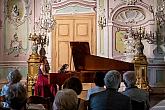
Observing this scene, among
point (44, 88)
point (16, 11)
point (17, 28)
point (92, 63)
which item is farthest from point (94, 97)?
point (16, 11)

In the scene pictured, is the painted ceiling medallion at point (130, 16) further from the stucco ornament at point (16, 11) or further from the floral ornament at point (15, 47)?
the floral ornament at point (15, 47)

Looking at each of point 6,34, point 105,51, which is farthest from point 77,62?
point 6,34

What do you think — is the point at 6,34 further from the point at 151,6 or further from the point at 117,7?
the point at 151,6

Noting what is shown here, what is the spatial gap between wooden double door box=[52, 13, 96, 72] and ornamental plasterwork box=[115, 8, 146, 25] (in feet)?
2.58

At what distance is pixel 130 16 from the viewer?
1141 centimetres

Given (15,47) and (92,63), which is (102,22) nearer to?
(15,47)

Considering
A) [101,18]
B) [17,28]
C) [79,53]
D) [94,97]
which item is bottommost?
[94,97]

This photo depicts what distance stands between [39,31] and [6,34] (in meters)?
1.00

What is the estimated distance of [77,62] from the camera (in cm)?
866

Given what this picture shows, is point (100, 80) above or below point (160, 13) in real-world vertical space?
below

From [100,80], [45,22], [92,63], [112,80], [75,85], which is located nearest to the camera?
[112,80]

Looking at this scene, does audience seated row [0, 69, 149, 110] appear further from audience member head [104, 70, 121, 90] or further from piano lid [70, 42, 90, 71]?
piano lid [70, 42, 90, 71]

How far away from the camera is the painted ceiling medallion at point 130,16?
37.2 feet

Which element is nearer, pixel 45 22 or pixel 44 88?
pixel 44 88
